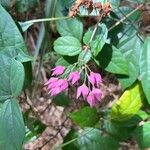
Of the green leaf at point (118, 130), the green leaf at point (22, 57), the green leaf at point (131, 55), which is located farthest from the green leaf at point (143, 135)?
the green leaf at point (22, 57)

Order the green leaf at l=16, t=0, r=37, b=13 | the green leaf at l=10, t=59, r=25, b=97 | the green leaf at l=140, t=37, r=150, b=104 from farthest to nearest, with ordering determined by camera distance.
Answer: the green leaf at l=16, t=0, r=37, b=13, the green leaf at l=140, t=37, r=150, b=104, the green leaf at l=10, t=59, r=25, b=97

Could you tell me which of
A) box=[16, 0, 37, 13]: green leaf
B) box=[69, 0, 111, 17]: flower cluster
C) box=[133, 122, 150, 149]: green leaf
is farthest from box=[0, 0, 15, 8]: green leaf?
box=[133, 122, 150, 149]: green leaf

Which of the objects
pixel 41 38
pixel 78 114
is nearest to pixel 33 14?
pixel 41 38

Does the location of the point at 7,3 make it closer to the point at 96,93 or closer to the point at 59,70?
the point at 59,70

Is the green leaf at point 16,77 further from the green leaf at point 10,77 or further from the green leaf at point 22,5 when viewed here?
the green leaf at point 22,5

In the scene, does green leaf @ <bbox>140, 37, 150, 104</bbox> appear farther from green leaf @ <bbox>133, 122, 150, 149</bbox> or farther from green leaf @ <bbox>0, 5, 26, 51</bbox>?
green leaf @ <bbox>0, 5, 26, 51</bbox>

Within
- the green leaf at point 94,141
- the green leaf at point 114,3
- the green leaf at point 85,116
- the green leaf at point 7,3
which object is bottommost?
the green leaf at point 94,141

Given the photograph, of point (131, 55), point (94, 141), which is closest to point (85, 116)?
point (94, 141)
